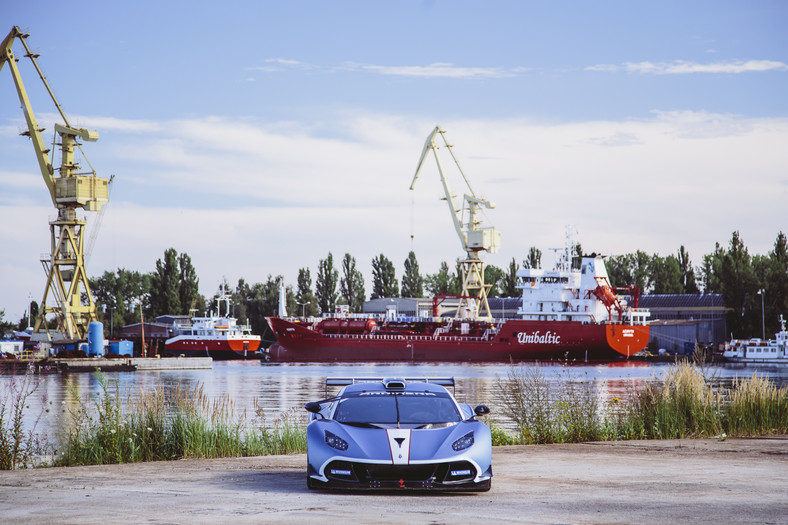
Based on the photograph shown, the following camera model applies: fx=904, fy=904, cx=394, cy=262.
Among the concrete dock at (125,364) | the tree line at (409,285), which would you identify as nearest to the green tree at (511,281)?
the tree line at (409,285)

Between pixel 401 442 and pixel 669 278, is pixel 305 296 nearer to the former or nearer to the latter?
pixel 669 278

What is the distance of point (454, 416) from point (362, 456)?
1411 millimetres

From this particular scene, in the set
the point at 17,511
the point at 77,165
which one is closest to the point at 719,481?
the point at 17,511

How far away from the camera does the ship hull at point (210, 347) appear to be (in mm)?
102625

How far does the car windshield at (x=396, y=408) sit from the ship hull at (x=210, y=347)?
94.0 metres

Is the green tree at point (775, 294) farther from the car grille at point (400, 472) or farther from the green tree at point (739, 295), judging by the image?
the car grille at point (400, 472)

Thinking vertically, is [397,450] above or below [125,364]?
above

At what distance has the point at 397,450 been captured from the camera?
34.1 feet

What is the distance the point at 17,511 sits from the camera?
9.59 metres

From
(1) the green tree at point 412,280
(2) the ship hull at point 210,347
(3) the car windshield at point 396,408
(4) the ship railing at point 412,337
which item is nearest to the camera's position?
(3) the car windshield at point 396,408

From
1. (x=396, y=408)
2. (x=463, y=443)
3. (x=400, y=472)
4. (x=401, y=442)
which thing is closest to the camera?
(x=400, y=472)

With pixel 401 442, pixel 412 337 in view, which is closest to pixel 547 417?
pixel 401 442

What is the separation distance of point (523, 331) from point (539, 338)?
5.58 feet

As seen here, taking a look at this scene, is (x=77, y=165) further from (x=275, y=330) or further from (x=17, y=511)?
(x=17, y=511)
